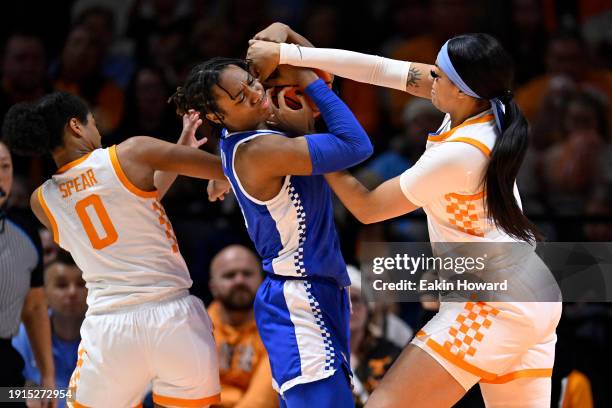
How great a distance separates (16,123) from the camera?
4.04m

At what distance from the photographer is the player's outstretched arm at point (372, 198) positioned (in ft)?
12.4

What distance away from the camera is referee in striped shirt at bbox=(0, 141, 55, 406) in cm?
474

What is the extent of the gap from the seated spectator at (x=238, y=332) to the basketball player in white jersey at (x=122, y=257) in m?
1.29

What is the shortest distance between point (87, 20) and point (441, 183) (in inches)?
192

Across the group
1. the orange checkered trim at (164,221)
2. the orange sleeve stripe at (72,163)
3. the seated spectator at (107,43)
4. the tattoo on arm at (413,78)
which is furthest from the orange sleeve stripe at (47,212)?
the seated spectator at (107,43)

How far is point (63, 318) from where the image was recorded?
216 inches

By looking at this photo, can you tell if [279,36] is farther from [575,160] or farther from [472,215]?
[575,160]

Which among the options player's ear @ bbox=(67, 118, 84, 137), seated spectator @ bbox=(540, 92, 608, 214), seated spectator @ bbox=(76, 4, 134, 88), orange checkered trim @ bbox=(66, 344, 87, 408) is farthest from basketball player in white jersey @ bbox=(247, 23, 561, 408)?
seated spectator @ bbox=(76, 4, 134, 88)

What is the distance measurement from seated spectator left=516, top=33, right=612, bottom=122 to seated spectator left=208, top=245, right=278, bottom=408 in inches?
111

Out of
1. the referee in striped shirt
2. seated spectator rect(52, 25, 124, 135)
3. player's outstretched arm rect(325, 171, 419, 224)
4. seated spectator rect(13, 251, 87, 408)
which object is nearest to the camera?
player's outstretched arm rect(325, 171, 419, 224)

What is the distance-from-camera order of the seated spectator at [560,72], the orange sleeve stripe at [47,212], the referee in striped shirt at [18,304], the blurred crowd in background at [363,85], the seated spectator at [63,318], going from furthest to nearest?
1. the seated spectator at [560,72]
2. the blurred crowd in background at [363,85]
3. the seated spectator at [63,318]
4. the referee in striped shirt at [18,304]
5. the orange sleeve stripe at [47,212]

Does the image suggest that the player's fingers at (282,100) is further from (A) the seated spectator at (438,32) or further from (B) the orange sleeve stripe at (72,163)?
(A) the seated spectator at (438,32)

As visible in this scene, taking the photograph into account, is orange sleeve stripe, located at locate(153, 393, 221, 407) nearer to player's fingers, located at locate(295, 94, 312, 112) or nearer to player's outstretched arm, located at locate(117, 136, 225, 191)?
player's outstretched arm, located at locate(117, 136, 225, 191)

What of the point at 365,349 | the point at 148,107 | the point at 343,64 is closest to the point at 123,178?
the point at 343,64
